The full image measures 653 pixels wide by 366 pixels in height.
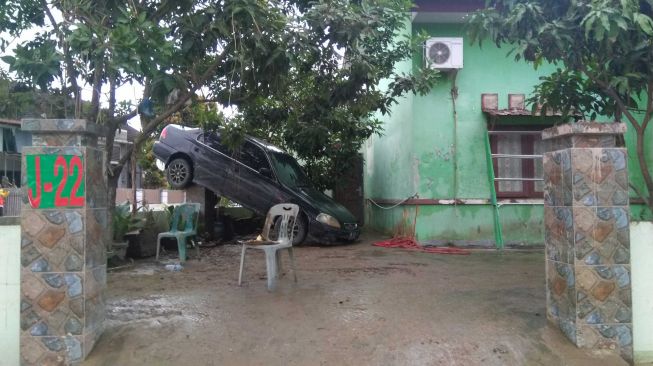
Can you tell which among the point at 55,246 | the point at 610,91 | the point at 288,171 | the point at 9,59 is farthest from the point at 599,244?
the point at 288,171

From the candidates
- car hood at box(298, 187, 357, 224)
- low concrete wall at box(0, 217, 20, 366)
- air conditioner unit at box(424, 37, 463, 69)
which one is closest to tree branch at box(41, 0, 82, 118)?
low concrete wall at box(0, 217, 20, 366)

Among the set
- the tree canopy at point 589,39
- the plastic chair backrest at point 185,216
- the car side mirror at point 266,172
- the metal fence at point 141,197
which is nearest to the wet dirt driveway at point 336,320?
the plastic chair backrest at point 185,216

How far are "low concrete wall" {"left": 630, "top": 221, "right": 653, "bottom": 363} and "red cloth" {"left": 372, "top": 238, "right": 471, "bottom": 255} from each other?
4312mm

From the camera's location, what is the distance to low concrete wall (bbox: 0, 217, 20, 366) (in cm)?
390

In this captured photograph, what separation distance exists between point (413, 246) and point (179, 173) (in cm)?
505

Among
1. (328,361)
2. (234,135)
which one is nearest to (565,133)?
(328,361)

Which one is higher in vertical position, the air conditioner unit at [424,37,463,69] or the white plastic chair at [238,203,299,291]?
the air conditioner unit at [424,37,463,69]

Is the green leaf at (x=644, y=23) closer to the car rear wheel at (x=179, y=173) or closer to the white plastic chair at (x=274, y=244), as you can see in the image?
the white plastic chair at (x=274, y=244)

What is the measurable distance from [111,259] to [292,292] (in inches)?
127

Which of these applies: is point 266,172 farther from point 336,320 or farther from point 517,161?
point 336,320

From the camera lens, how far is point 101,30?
4309 millimetres

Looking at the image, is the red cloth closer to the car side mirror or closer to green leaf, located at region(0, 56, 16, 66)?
the car side mirror

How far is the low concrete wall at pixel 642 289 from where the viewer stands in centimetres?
403

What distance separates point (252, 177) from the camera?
32.3ft
